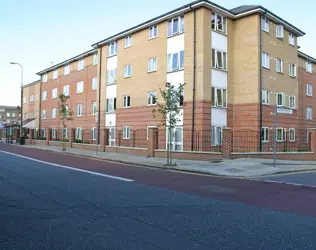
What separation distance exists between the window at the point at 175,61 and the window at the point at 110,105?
25.5 feet

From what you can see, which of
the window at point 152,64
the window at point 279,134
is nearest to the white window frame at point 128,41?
the window at point 152,64

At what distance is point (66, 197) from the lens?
8070 millimetres

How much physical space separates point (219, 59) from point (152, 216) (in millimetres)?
18523

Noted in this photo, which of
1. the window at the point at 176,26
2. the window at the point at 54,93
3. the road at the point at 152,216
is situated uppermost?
the window at the point at 176,26

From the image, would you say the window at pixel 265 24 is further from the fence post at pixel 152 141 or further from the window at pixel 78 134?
the window at pixel 78 134

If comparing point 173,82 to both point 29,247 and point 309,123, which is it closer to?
point 309,123

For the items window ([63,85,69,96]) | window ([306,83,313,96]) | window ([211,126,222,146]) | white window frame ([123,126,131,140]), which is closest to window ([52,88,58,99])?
window ([63,85,69,96])

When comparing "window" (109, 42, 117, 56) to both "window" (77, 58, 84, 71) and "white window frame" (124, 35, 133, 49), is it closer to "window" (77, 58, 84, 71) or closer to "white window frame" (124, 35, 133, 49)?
"white window frame" (124, 35, 133, 49)

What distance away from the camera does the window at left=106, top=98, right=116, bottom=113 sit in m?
29.7

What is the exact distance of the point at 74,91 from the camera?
38.7m

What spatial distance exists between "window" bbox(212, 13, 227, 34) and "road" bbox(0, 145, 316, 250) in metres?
15.3

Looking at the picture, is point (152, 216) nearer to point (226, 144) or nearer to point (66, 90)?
point (226, 144)

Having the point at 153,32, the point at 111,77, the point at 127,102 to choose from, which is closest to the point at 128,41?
the point at 153,32

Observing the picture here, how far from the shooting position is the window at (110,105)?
29688 millimetres
